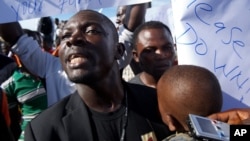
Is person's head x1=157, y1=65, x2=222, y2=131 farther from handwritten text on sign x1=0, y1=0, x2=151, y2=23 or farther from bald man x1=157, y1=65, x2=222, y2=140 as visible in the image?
handwritten text on sign x1=0, y1=0, x2=151, y2=23

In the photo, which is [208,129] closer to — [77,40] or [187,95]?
[187,95]

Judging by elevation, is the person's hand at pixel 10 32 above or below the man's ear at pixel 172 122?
above

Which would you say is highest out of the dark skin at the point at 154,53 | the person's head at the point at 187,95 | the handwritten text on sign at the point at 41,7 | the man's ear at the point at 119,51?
the handwritten text on sign at the point at 41,7

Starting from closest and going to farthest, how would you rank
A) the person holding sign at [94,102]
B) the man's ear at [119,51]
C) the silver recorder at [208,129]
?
1. the silver recorder at [208,129]
2. the person holding sign at [94,102]
3. the man's ear at [119,51]

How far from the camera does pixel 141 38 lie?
2.79 m

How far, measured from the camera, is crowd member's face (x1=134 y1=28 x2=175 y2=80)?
104 inches

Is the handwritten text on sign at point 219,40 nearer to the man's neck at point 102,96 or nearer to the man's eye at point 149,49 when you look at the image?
the man's neck at point 102,96

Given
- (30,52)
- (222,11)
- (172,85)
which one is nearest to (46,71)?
(30,52)

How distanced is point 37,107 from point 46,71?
1.64ft

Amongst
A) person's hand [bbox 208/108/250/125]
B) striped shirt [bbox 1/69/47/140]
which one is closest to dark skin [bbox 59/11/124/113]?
person's hand [bbox 208/108/250/125]

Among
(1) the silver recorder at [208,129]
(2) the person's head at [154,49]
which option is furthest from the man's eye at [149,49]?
(1) the silver recorder at [208,129]

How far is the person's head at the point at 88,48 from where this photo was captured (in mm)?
1794

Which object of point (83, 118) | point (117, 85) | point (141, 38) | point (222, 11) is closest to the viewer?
point (83, 118)

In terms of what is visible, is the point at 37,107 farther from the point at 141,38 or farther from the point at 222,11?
the point at 222,11
